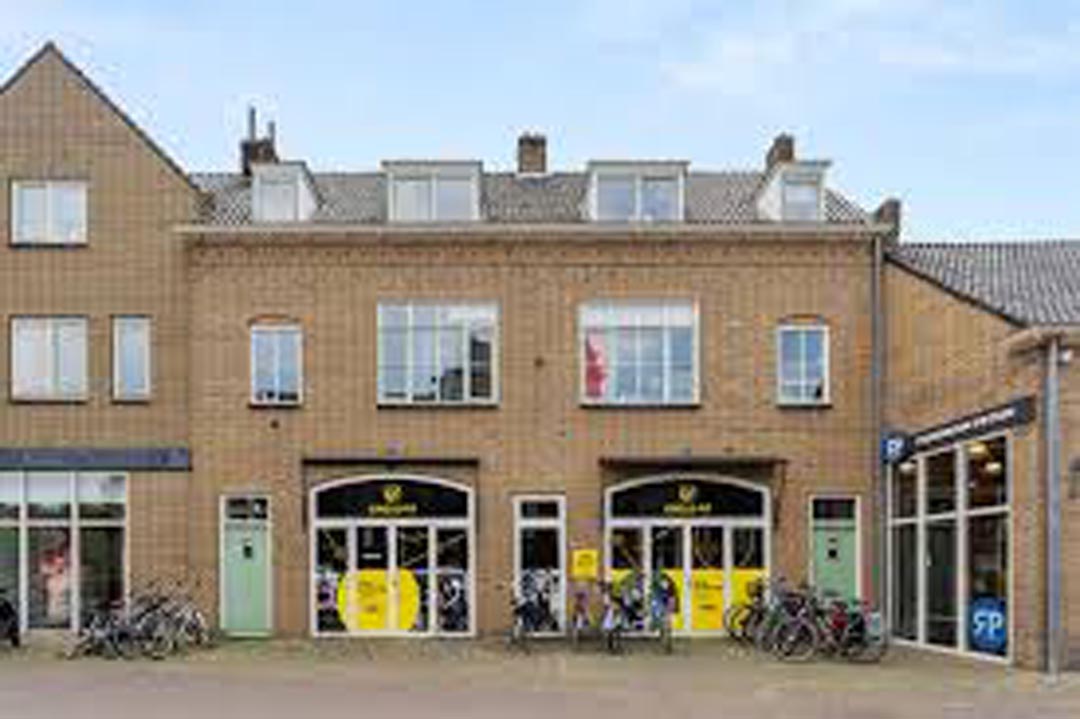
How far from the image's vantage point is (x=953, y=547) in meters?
22.9

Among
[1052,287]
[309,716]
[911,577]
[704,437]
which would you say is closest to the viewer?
[309,716]

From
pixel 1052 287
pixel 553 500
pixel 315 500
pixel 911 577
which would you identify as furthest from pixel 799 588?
pixel 315 500

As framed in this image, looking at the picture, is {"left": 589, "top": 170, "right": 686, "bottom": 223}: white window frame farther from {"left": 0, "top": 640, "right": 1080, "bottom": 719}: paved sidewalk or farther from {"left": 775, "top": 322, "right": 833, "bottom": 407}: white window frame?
{"left": 0, "top": 640, "right": 1080, "bottom": 719}: paved sidewalk

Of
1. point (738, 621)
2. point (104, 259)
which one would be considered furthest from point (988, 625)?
point (104, 259)

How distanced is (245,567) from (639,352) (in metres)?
7.57

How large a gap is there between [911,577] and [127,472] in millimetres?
13071

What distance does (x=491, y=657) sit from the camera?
23141mm

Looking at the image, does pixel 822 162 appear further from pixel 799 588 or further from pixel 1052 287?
pixel 799 588

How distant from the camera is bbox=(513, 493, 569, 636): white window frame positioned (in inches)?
1032

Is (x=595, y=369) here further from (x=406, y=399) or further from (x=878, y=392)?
(x=878, y=392)

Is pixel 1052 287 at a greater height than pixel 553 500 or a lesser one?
greater

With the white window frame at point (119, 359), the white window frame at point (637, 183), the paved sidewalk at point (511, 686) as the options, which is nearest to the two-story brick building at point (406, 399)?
the white window frame at point (119, 359)

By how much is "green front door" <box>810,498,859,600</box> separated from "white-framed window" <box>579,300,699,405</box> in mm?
2957

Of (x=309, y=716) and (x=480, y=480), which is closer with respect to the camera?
(x=309, y=716)
